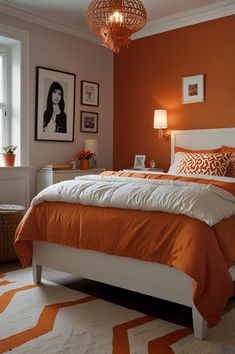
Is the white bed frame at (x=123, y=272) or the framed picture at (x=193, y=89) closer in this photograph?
the white bed frame at (x=123, y=272)

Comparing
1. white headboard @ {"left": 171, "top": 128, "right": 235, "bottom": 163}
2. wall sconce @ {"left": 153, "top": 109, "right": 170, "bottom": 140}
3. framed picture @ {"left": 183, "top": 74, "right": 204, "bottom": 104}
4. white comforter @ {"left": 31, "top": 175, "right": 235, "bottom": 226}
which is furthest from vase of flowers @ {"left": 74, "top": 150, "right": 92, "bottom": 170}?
white comforter @ {"left": 31, "top": 175, "right": 235, "bottom": 226}

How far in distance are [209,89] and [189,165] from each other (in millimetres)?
1195

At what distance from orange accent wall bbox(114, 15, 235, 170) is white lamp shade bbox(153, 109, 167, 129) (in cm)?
17

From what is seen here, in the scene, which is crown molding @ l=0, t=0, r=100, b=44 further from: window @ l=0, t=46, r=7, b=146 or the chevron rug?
the chevron rug

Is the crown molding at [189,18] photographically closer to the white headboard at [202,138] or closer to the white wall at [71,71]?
the white wall at [71,71]

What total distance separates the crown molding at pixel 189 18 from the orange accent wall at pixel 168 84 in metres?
0.06

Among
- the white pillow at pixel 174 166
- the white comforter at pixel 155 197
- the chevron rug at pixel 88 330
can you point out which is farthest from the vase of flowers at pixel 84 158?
the chevron rug at pixel 88 330

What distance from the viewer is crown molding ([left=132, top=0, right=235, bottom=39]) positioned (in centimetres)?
433

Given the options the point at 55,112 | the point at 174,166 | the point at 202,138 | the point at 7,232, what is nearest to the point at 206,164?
the point at 174,166

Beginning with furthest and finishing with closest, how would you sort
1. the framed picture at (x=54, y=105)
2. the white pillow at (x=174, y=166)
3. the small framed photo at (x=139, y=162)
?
the small framed photo at (x=139, y=162) → the framed picture at (x=54, y=105) → the white pillow at (x=174, y=166)

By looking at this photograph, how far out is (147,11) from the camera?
180 inches

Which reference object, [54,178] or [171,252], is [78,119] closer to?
[54,178]

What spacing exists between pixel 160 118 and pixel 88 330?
3.06 m

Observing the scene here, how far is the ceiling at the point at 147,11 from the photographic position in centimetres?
429
